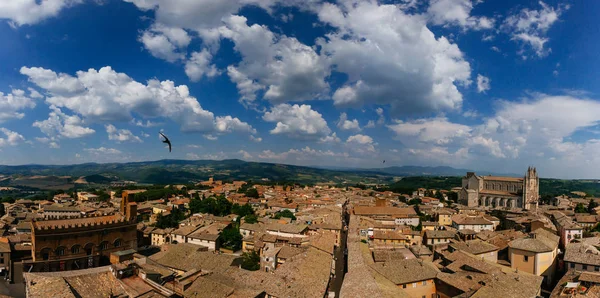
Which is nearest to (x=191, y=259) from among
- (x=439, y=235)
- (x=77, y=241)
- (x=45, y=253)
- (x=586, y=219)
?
(x=77, y=241)

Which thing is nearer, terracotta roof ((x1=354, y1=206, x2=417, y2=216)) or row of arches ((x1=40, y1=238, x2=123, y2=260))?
row of arches ((x1=40, y1=238, x2=123, y2=260))

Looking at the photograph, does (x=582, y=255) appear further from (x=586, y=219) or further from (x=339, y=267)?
(x=586, y=219)

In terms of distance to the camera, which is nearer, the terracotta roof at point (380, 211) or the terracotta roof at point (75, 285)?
the terracotta roof at point (75, 285)

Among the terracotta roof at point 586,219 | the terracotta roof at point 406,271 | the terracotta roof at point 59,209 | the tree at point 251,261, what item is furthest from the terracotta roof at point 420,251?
the terracotta roof at point 59,209

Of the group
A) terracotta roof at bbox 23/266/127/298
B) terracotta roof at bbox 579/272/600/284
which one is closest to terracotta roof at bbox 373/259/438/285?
terracotta roof at bbox 579/272/600/284

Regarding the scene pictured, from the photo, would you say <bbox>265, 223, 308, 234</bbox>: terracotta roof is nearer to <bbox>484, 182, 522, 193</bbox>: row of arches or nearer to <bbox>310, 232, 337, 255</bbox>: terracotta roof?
<bbox>310, 232, 337, 255</bbox>: terracotta roof

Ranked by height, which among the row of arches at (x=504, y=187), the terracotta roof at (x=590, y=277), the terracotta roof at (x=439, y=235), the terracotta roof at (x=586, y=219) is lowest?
the terracotta roof at (x=439, y=235)

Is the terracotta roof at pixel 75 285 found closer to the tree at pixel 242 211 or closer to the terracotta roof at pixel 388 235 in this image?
the terracotta roof at pixel 388 235
